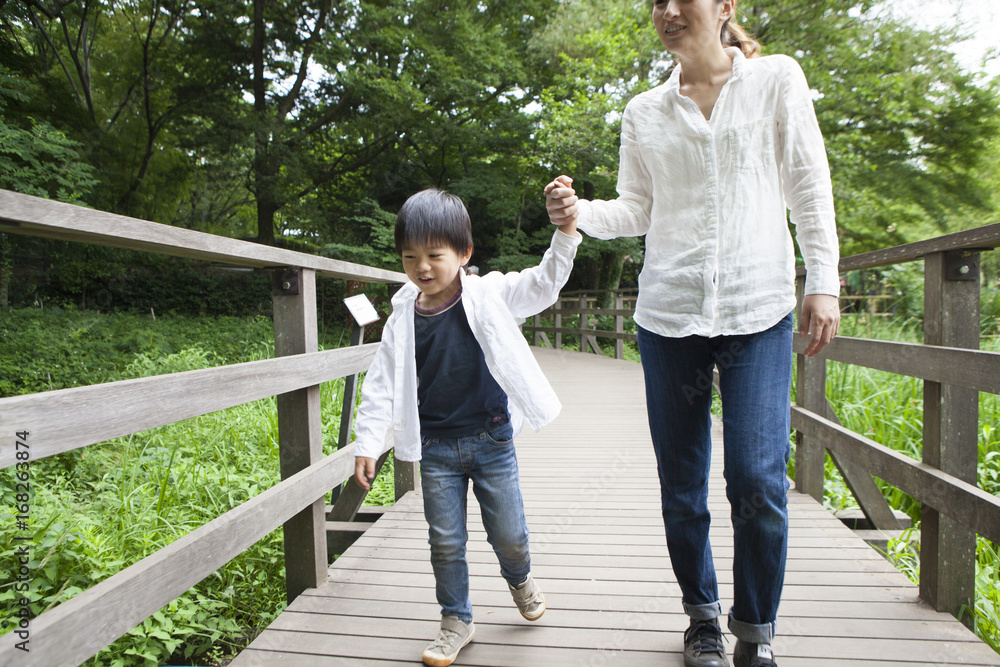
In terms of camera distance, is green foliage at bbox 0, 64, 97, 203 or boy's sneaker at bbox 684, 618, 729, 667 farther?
green foliage at bbox 0, 64, 97, 203

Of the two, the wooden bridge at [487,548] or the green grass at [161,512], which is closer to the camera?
the wooden bridge at [487,548]

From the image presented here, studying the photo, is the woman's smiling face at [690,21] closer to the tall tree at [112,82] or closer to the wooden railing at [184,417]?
the wooden railing at [184,417]

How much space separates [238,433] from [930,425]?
4.15 metres

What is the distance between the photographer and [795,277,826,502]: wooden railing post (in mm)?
3156

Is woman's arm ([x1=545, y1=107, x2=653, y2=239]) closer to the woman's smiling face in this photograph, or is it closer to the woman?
the woman

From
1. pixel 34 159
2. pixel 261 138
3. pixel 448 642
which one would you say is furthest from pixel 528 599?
pixel 261 138

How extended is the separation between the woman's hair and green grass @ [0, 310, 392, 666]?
99.4 inches

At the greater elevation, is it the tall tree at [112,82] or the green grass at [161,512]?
the tall tree at [112,82]

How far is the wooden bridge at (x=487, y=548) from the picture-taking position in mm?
1271

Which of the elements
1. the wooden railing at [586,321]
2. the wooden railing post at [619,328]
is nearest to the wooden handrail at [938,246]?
the wooden railing at [586,321]

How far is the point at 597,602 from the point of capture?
2127 millimetres

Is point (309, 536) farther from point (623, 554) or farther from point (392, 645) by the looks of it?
point (623, 554)

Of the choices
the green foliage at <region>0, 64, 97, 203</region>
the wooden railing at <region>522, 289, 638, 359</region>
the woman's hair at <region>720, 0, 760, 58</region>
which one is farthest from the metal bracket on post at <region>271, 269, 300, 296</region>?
the wooden railing at <region>522, 289, 638, 359</region>

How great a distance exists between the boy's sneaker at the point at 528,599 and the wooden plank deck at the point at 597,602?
6 centimetres
